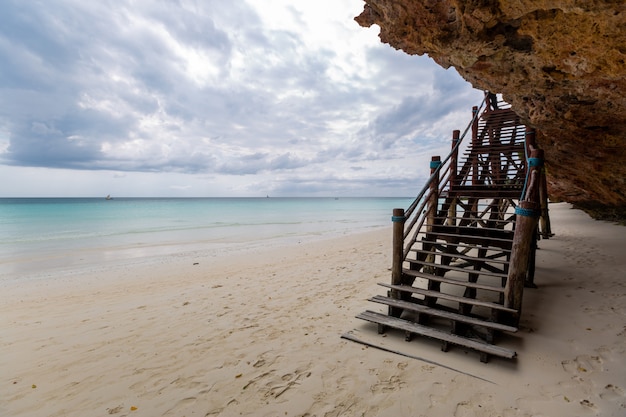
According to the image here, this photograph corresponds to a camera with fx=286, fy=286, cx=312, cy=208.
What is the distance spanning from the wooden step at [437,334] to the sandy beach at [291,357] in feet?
0.56

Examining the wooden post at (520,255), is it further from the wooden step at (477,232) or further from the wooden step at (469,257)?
the wooden step at (477,232)

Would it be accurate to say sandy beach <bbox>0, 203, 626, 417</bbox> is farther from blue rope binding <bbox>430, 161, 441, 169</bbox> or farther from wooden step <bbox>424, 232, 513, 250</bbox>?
blue rope binding <bbox>430, 161, 441, 169</bbox>

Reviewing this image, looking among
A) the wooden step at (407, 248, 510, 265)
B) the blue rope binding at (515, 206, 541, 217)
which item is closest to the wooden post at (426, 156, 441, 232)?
the wooden step at (407, 248, 510, 265)

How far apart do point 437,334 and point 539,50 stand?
4638 mm

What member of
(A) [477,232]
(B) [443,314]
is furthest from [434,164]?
(B) [443,314]

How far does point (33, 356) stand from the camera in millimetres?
4602

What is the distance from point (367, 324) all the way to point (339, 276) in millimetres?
3303

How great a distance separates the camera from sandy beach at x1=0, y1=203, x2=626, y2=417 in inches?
127

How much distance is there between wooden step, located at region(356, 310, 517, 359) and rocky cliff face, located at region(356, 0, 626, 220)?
13.7 ft

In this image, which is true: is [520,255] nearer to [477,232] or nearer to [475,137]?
[477,232]

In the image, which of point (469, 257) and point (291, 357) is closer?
point (291, 357)

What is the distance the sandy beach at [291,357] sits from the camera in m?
3.23

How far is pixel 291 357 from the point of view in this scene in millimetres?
4176

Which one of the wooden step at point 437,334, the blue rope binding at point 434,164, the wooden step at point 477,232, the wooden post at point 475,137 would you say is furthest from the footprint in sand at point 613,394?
the wooden post at point 475,137
